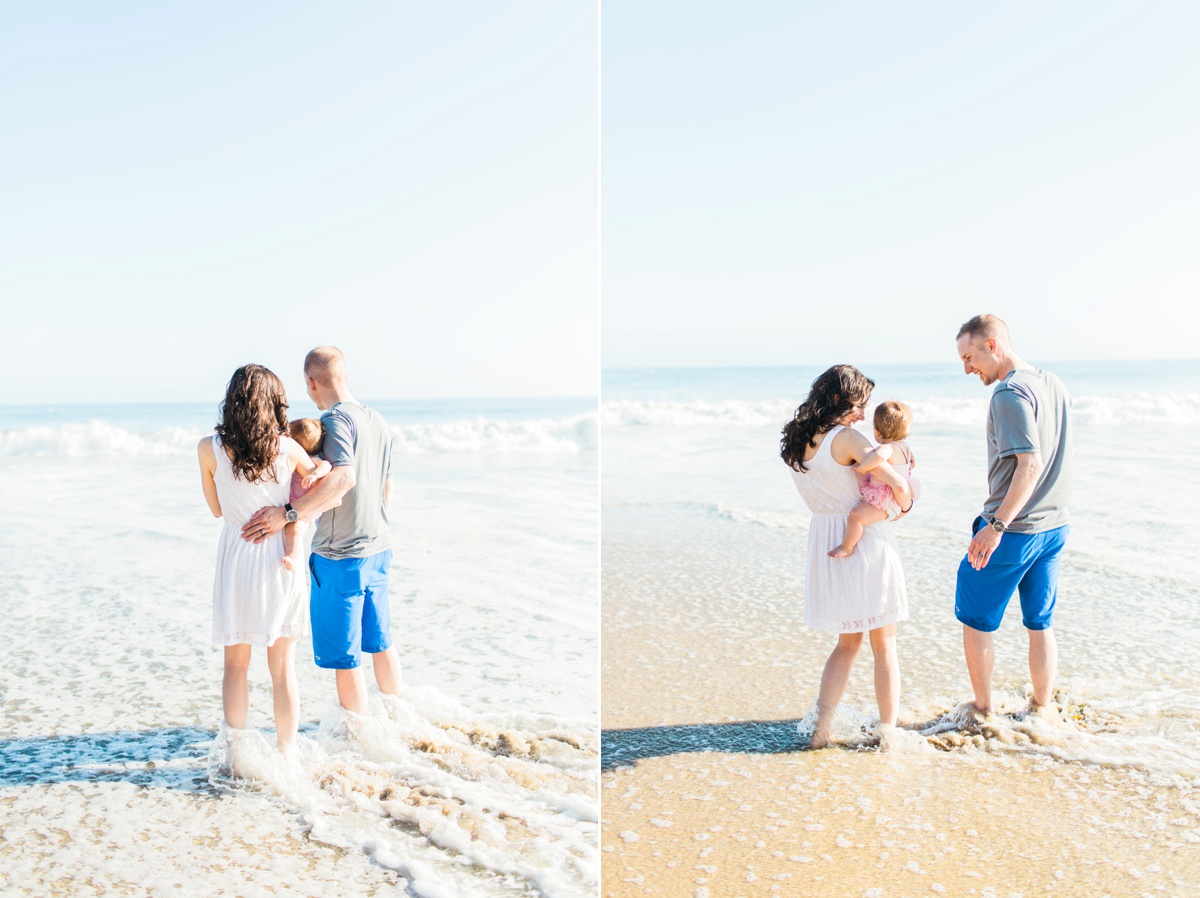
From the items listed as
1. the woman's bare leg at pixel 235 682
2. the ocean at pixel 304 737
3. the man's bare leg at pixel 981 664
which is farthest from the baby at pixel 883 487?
the woman's bare leg at pixel 235 682

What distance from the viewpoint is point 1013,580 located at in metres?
3.46

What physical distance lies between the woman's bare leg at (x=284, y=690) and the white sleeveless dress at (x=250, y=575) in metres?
0.06

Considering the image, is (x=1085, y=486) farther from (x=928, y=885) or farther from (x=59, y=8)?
(x=59, y=8)

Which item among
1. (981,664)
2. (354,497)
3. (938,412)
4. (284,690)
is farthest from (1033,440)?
(938,412)

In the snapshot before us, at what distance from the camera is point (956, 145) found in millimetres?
32906

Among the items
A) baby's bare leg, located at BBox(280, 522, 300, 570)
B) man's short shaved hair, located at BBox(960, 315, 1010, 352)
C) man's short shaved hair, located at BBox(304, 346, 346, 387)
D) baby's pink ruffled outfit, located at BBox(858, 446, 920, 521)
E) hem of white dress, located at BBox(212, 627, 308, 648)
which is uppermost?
man's short shaved hair, located at BBox(960, 315, 1010, 352)

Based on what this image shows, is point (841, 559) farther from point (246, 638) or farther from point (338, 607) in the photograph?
point (246, 638)

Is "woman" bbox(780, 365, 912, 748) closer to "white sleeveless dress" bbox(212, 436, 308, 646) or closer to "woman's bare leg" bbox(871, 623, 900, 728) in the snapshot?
"woman's bare leg" bbox(871, 623, 900, 728)

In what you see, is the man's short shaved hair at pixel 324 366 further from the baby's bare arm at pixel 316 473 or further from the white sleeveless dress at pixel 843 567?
the white sleeveless dress at pixel 843 567

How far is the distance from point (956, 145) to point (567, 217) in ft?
49.3

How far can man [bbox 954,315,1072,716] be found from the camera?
326 cm

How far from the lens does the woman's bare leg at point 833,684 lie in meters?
3.33

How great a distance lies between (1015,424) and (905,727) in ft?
4.12

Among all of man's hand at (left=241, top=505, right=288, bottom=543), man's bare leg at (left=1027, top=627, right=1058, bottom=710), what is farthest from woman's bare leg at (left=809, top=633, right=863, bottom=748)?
man's hand at (left=241, top=505, right=288, bottom=543)
